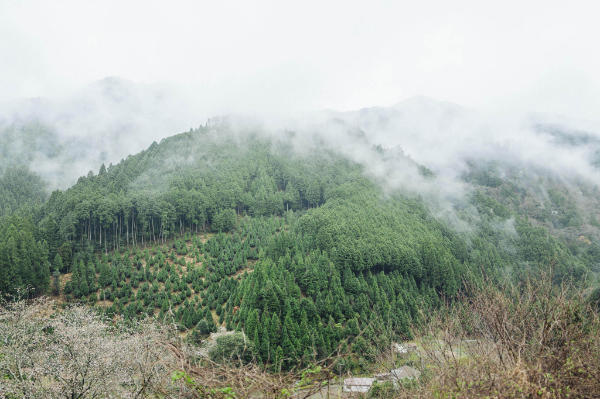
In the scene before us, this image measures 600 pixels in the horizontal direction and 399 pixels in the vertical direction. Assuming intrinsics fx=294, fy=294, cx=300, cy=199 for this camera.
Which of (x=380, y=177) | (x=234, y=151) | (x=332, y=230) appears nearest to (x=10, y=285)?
(x=332, y=230)

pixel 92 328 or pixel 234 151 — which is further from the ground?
pixel 234 151

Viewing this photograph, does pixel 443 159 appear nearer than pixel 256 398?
No

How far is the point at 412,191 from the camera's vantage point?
250ft

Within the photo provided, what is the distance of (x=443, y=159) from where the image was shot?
144 metres

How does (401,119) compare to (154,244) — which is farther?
(401,119)

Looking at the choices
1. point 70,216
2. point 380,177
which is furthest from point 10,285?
point 380,177

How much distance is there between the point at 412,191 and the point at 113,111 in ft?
609

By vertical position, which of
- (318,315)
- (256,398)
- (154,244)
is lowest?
(318,315)

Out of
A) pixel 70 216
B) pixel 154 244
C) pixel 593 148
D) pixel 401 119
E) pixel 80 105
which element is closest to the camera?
pixel 70 216

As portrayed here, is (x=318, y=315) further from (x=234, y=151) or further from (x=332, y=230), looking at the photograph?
(x=234, y=151)

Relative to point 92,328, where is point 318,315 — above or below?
below

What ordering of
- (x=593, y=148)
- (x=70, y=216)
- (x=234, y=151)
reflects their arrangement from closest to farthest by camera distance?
(x=70, y=216), (x=234, y=151), (x=593, y=148)

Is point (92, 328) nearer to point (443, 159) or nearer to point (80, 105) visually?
point (443, 159)

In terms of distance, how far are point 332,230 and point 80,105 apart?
650 ft
